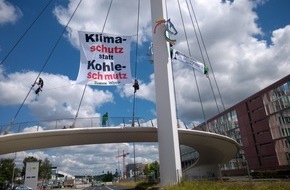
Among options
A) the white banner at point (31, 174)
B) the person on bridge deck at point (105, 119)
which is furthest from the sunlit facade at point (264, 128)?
the white banner at point (31, 174)

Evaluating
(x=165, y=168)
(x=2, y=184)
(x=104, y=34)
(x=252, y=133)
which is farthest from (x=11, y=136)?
(x=252, y=133)

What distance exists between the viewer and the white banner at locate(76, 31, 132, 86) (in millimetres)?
24875

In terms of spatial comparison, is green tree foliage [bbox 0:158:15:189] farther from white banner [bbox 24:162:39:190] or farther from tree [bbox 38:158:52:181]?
white banner [bbox 24:162:39:190]

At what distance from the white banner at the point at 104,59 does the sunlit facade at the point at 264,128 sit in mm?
37334

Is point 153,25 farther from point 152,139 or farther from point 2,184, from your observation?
point 2,184

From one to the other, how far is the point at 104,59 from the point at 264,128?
182ft

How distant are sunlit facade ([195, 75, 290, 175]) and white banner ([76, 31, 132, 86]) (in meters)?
37.3

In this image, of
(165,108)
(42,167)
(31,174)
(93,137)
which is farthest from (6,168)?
(165,108)

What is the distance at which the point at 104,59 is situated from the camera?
84.2ft

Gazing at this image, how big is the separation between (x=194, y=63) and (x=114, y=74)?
32.8ft

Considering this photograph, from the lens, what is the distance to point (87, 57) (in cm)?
2512

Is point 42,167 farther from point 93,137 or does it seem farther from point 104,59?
point 104,59

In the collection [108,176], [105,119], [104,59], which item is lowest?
[105,119]

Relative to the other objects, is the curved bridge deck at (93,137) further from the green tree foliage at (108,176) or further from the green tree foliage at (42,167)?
the green tree foliage at (108,176)
